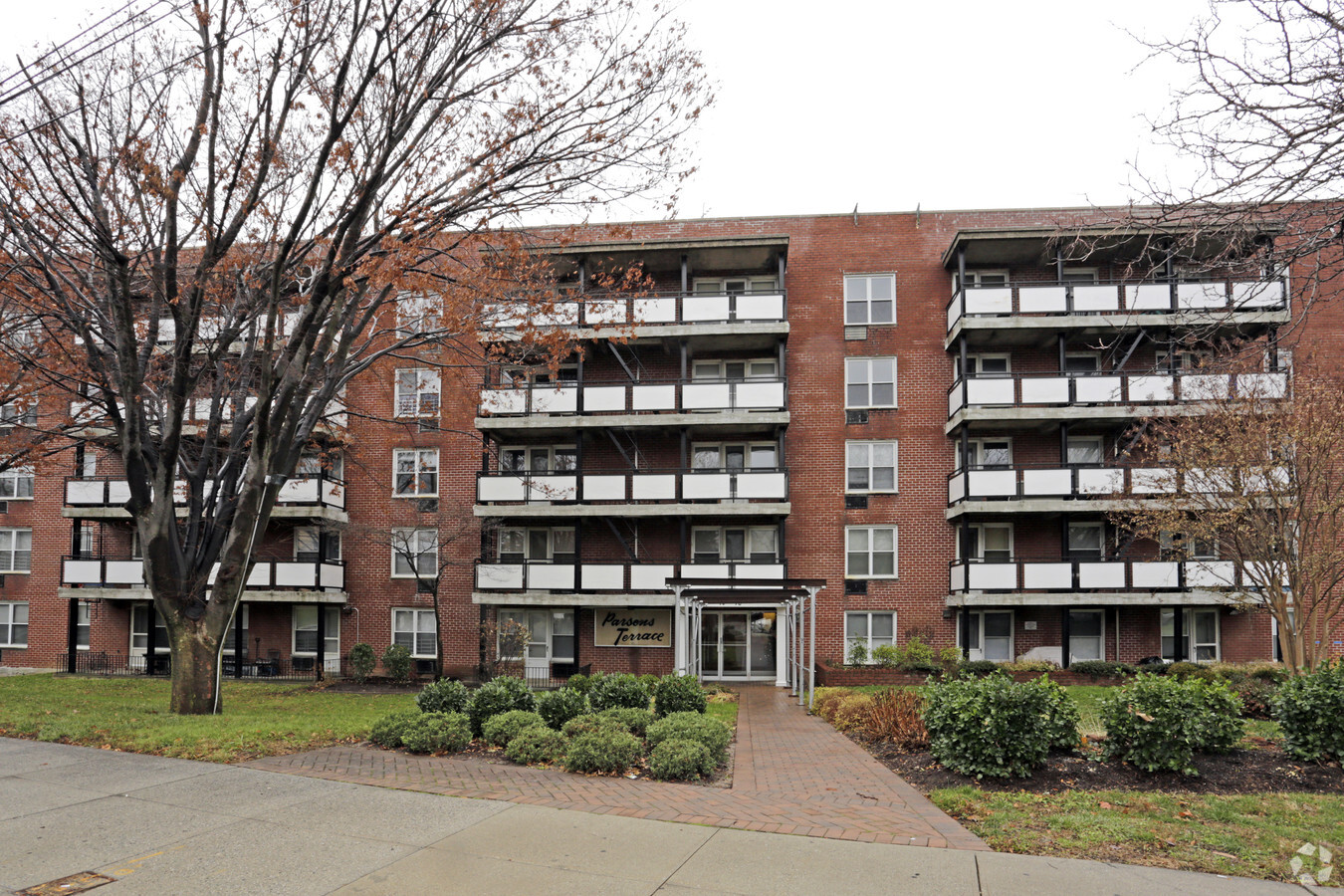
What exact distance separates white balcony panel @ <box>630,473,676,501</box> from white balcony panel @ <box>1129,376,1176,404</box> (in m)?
12.5

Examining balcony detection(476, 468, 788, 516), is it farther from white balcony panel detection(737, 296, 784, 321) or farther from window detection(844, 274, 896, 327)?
window detection(844, 274, 896, 327)

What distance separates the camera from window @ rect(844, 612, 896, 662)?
26.7 metres

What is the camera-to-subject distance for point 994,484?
82.6 feet

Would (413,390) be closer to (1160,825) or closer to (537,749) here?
(537,749)

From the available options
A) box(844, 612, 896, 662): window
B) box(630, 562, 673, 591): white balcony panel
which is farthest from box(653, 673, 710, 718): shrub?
box(844, 612, 896, 662): window

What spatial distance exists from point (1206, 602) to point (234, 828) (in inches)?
945

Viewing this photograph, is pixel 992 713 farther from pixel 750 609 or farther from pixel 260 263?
pixel 750 609

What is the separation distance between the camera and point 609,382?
2720 centimetres

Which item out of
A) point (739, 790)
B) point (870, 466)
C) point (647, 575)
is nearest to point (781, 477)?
point (870, 466)

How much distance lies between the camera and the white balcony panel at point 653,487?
26109mm

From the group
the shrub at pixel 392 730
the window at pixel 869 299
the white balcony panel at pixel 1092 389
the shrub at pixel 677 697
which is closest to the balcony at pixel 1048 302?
the white balcony panel at pixel 1092 389

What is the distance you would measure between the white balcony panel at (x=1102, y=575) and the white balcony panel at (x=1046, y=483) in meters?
2.01

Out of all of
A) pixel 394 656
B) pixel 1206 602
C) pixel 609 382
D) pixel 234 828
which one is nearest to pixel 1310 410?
pixel 1206 602

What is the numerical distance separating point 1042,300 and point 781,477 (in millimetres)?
8704
